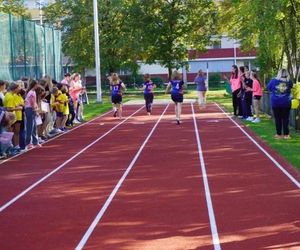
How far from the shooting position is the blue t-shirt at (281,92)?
16.4m

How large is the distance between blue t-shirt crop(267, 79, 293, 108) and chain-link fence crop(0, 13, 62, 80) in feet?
28.3

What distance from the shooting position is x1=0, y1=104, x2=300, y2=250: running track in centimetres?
726

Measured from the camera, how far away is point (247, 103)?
2311cm

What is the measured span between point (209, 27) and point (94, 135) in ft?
119

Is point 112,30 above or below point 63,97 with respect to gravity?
above

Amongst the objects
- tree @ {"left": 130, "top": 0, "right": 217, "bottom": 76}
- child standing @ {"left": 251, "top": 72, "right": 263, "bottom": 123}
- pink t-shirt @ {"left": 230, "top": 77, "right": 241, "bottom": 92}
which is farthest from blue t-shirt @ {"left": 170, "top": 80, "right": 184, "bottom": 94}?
tree @ {"left": 130, "top": 0, "right": 217, "bottom": 76}

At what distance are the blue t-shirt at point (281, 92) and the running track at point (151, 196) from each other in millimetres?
1203

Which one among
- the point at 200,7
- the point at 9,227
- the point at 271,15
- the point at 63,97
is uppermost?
the point at 200,7

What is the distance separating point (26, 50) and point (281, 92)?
11446 millimetres

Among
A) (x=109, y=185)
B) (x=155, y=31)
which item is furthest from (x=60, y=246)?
(x=155, y=31)

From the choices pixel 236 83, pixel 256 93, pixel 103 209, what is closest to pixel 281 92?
pixel 256 93

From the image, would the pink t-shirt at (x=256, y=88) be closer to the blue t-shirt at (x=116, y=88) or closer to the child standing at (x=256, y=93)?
the child standing at (x=256, y=93)

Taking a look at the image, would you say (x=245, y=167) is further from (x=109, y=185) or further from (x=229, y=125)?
(x=229, y=125)

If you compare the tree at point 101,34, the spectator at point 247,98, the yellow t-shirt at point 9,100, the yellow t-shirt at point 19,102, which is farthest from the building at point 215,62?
the yellow t-shirt at point 9,100
